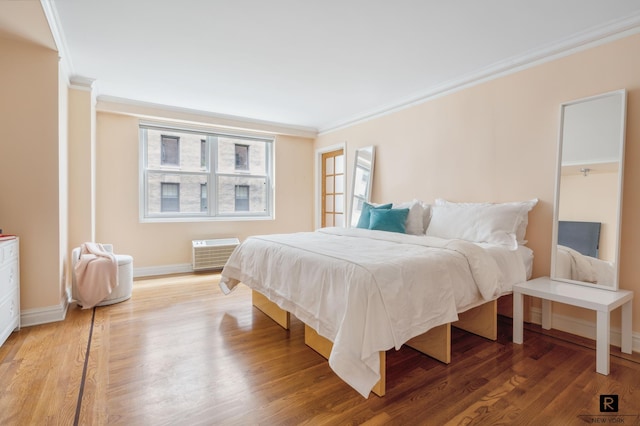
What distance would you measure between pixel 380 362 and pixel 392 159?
2952 millimetres

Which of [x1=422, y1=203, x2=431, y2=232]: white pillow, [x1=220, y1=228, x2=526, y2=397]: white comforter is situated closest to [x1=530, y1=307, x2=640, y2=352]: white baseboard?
[x1=220, y1=228, x2=526, y2=397]: white comforter

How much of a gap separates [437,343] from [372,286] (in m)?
0.83

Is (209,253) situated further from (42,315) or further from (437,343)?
(437,343)

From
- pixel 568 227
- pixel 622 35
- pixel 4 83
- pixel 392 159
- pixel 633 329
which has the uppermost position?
pixel 622 35

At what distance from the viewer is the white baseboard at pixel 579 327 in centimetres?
218

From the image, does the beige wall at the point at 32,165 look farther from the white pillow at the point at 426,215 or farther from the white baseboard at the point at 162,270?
the white pillow at the point at 426,215

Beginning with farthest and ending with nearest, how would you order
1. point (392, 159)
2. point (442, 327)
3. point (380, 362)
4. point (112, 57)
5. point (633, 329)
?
point (392, 159) < point (112, 57) < point (633, 329) < point (442, 327) < point (380, 362)

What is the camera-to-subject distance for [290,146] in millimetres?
5410

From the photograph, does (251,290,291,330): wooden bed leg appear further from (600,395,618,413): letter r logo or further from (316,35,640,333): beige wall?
(316,35,640,333): beige wall

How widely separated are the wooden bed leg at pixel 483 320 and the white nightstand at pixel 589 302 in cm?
14

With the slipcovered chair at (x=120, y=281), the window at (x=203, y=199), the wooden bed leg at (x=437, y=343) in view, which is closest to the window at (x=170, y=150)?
the window at (x=203, y=199)

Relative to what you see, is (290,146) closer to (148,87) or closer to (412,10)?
(148,87)

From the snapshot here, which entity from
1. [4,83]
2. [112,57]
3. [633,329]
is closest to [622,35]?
[633,329]

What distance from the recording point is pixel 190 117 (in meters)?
4.42
